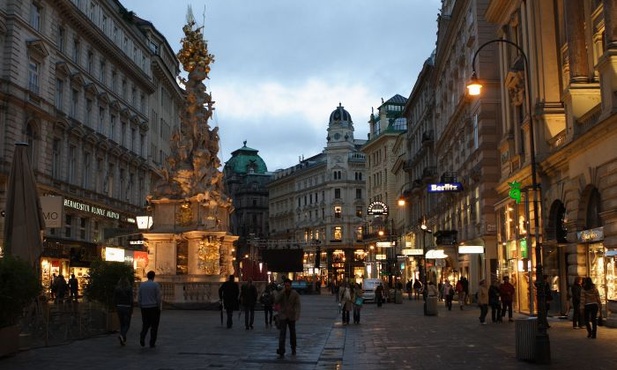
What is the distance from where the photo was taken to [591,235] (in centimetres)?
2347

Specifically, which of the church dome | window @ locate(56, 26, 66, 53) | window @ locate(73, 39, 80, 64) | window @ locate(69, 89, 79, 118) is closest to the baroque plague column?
window @ locate(56, 26, 66, 53)

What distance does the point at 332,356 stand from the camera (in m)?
16.7

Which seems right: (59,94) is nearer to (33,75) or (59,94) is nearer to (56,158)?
(33,75)

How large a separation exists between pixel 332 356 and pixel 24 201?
27.2 feet

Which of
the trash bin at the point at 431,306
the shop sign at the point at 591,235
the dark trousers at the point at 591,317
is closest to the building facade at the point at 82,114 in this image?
the trash bin at the point at 431,306

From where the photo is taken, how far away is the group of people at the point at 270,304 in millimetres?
16453

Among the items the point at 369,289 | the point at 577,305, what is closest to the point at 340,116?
the point at 369,289

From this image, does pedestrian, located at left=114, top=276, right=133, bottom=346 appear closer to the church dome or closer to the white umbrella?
the white umbrella

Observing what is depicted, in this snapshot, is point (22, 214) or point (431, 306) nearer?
point (22, 214)

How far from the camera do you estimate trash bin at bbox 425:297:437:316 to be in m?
33.0

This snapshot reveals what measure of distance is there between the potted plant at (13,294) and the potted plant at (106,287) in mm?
5662

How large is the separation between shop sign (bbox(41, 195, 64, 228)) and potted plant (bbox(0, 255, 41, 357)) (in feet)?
27.1

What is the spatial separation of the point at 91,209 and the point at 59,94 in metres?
8.12

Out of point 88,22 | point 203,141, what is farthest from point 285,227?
point 203,141
